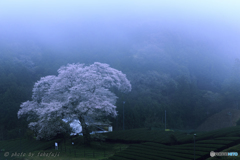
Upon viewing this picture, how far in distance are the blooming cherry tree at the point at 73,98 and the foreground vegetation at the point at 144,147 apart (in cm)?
240

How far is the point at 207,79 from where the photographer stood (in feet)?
297

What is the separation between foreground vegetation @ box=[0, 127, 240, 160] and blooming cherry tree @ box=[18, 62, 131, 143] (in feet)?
7.87

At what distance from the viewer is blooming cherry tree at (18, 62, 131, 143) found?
27.3 meters

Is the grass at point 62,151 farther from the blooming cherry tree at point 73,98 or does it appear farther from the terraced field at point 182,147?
the terraced field at point 182,147

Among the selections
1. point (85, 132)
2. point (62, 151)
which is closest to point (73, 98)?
point (85, 132)

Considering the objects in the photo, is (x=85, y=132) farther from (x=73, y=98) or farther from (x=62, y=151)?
(x=73, y=98)

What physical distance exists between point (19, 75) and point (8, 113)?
92.6ft

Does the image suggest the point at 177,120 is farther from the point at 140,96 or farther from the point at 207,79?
the point at 207,79

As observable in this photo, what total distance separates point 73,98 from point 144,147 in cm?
958

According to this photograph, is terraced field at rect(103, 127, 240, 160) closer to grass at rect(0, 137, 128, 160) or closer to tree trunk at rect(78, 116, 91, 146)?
grass at rect(0, 137, 128, 160)

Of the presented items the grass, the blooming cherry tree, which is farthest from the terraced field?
the blooming cherry tree

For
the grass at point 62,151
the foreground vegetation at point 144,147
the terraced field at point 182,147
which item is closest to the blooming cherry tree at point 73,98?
the grass at point 62,151

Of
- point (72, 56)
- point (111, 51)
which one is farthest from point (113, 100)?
point (111, 51)

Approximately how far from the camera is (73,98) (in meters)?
27.9
